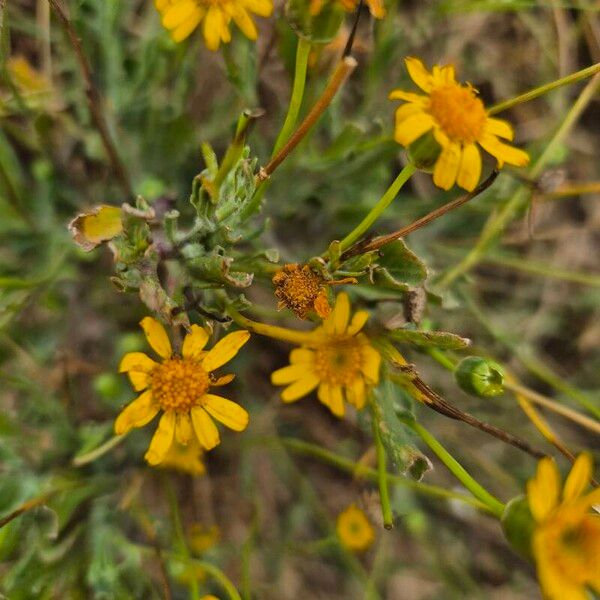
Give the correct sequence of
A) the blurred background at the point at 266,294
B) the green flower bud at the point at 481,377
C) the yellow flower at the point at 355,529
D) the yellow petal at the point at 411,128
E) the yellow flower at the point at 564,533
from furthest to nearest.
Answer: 1. the yellow flower at the point at 355,529
2. the blurred background at the point at 266,294
3. the green flower bud at the point at 481,377
4. the yellow petal at the point at 411,128
5. the yellow flower at the point at 564,533

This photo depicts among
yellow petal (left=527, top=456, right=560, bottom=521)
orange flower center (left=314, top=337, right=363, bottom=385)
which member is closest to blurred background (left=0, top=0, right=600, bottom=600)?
orange flower center (left=314, top=337, right=363, bottom=385)

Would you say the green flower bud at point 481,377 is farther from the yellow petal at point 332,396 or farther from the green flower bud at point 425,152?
the green flower bud at point 425,152

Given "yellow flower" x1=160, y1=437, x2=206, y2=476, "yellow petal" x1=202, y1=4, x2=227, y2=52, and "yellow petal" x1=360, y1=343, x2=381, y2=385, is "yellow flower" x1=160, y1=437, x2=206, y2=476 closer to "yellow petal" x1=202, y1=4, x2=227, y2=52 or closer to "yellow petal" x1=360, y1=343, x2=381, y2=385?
"yellow petal" x1=360, y1=343, x2=381, y2=385

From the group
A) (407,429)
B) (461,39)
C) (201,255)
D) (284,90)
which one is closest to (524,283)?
(461,39)

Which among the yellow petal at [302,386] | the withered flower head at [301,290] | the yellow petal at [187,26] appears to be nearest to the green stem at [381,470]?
the yellow petal at [302,386]

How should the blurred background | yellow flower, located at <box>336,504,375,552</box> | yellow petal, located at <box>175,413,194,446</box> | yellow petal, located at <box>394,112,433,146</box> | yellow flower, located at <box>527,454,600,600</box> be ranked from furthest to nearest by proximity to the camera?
1. yellow flower, located at <box>336,504,375,552</box>
2. the blurred background
3. yellow petal, located at <box>175,413,194,446</box>
4. yellow petal, located at <box>394,112,433,146</box>
5. yellow flower, located at <box>527,454,600,600</box>

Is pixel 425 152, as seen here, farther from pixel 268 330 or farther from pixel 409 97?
pixel 268 330
